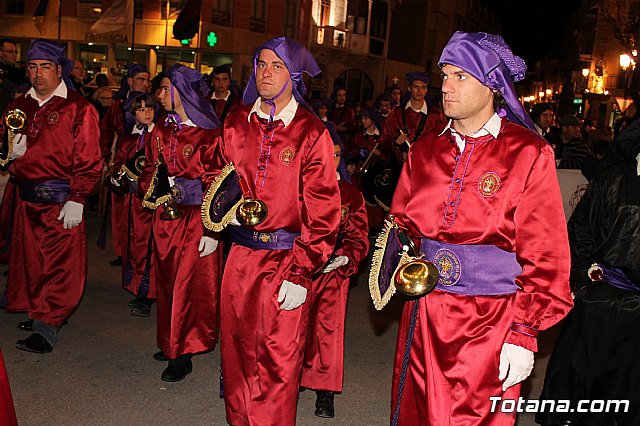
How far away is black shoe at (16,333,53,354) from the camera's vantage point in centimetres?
582

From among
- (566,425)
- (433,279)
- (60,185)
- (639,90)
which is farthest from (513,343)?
(639,90)

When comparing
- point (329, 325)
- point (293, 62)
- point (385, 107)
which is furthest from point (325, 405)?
point (385, 107)

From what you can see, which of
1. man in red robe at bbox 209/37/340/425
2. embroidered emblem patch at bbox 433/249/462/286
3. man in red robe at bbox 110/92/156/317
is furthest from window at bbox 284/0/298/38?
embroidered emblem patch at bbox 433/249/462/286

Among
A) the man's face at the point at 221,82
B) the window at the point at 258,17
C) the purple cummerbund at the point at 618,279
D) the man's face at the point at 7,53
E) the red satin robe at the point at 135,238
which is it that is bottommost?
the red satin robe at the point at 135,238

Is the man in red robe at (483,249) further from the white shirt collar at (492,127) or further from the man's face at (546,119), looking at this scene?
the man's face at (546,119)

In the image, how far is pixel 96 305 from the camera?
7.33 meters

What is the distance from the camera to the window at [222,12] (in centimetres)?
2866

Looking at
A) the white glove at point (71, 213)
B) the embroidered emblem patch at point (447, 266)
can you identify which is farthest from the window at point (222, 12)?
the embroidered emblem patch at point (447, 266)

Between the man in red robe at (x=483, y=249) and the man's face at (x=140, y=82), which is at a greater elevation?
the man's face at (x=140, y=82)

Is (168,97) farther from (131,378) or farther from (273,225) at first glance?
(131,378)

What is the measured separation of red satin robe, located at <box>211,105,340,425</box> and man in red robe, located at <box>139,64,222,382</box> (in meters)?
1.16

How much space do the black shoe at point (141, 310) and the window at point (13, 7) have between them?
26450 mm

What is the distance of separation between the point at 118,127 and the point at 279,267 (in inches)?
243

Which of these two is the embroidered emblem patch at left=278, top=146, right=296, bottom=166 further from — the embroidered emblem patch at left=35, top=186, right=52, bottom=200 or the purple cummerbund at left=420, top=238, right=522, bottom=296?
the embroidered emblem patch at left=35, top=186, right=52, bottom=200
